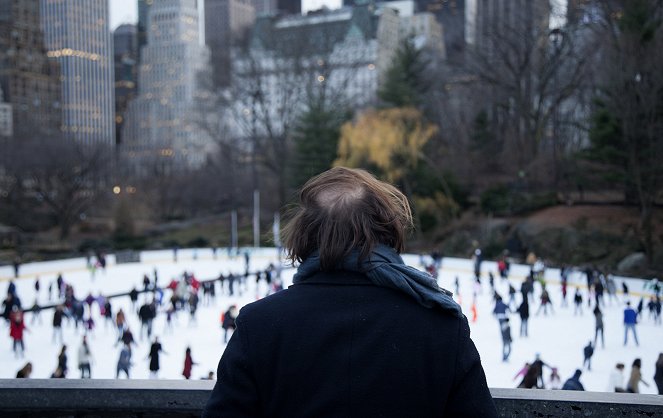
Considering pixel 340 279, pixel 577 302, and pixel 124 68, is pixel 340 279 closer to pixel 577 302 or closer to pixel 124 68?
pixel 577 302

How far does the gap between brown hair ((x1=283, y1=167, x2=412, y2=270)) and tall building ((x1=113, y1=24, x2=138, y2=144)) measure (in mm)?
138119

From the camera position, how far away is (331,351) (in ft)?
4.80

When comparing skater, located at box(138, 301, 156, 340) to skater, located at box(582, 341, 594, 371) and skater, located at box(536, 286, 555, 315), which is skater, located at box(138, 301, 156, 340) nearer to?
skater, located at box(582, 341, 594, 371)

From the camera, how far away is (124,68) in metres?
146

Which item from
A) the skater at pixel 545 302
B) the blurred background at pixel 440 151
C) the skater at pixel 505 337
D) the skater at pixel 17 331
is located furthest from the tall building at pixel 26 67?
the skater at pixel 505 337

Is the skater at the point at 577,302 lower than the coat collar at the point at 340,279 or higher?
lower

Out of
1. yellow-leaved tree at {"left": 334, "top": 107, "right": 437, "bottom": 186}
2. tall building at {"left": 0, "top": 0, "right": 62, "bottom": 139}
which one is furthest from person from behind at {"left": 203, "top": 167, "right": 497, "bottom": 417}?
tall building at {"left": 0, "top": 0, "right": 62, "bottom": 139}

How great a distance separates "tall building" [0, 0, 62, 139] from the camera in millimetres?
97188

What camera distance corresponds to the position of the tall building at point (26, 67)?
9719cm

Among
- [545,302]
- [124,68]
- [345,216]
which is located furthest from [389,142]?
[124,68]

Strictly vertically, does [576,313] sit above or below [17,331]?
below

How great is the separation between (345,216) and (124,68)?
154687mm

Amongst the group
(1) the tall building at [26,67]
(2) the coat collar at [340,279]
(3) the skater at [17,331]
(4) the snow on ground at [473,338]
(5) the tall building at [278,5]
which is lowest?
(4) the snow on ground at [473,338]

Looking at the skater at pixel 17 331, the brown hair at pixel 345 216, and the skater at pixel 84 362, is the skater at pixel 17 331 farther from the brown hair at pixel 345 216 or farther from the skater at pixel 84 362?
the brown hair at pixel 345 216
